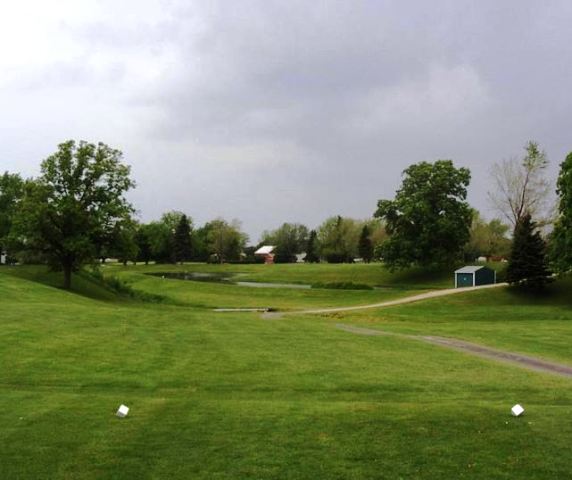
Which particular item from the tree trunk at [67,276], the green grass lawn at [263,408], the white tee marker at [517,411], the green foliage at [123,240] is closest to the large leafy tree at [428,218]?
the green foliage at [123,240]

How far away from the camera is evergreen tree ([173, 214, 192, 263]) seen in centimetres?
11688

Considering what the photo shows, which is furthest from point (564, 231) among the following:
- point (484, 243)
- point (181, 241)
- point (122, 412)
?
point (181, 241)

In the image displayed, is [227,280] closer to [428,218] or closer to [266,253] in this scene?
[428,218]

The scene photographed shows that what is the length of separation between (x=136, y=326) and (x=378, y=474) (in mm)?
15057

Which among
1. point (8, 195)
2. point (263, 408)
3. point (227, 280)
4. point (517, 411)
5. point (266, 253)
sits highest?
point (8, 195)

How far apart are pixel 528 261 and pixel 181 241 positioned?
8138cm

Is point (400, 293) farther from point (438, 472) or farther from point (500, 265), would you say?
point (438, 472)

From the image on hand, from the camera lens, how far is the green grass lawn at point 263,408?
636 cm

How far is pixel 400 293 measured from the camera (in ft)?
165

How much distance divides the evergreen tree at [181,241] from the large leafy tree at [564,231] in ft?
267

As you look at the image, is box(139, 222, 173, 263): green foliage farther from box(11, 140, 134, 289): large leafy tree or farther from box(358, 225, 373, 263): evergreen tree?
box(11, 140, 134, 289): large leafy tree

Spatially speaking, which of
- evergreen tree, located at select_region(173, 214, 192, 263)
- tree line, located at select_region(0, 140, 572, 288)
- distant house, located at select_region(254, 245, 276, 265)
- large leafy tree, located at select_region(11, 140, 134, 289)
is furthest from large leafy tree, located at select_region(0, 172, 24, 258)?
distant house, located at select_region(254, 245, 276, 265)

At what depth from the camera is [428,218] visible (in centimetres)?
6369

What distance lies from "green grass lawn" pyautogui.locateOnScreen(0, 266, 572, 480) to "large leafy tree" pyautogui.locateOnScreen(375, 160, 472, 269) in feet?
152
